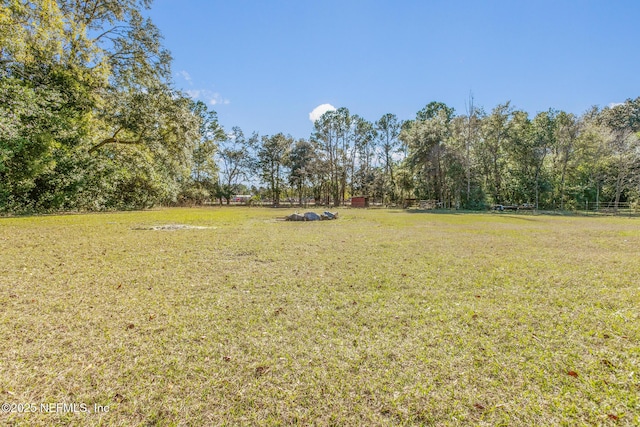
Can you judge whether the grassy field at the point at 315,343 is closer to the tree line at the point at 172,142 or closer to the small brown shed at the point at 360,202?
the tree line at the point at 172,142

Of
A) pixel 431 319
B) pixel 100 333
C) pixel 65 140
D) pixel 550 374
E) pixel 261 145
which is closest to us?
pixel 550 374

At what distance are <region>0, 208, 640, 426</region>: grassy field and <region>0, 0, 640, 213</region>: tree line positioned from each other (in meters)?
11.6

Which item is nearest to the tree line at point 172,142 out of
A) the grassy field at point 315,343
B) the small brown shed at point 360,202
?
the small brown shed at point 360,202

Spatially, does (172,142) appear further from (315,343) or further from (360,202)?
(360,202)

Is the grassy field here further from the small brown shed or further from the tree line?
the small brown shed

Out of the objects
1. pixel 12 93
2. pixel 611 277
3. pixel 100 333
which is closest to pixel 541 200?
pixel 611 277

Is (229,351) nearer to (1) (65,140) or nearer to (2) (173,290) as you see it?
(2) (173,290)

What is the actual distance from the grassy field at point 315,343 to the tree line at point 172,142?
11591mm

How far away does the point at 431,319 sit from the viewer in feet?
10.3

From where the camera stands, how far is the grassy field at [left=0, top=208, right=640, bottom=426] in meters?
1.84

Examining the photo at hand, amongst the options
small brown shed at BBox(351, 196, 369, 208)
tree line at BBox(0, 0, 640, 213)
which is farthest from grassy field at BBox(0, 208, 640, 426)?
small brown shed at BBox(351, 196, 369, 208)

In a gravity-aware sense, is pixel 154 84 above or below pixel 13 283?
above

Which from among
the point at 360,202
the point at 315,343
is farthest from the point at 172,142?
the point at 360,202

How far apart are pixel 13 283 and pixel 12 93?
12.2m
